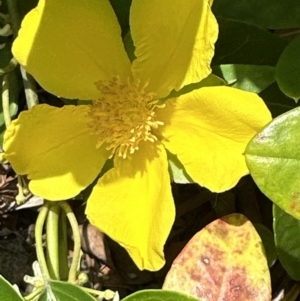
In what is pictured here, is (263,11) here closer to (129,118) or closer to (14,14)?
(129,118)

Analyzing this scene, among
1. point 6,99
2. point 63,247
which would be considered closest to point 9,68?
point 6,99

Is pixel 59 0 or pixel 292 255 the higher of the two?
pixel 59 0

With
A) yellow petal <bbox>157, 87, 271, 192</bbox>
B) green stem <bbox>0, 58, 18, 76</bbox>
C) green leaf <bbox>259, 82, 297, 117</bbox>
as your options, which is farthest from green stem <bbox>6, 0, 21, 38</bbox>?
green leaf <bbox>259, 82, 297, 117</bbox>

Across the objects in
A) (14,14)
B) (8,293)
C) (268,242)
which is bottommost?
(268,242)

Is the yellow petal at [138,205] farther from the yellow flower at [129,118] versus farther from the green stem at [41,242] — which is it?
the green stem at [41,242]

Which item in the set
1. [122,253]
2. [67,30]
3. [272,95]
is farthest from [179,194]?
[67,30]

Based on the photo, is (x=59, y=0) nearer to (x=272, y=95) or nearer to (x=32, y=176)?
(x=32, y=176)

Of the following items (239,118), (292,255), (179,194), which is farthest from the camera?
(179,194)
